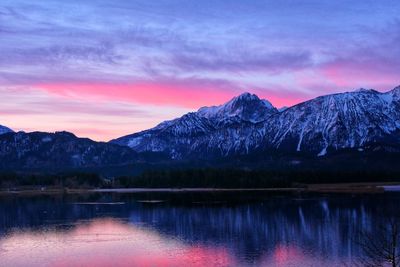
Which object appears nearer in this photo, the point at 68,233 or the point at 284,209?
the point at 68,233

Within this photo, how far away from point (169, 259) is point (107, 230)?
3099 cm

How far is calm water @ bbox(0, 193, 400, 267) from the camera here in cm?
6169

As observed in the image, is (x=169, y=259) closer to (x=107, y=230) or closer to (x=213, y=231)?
(x=213, y=231)

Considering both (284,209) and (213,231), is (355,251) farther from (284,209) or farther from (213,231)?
(284,209)

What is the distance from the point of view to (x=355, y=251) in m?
64.7

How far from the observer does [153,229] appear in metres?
90.1

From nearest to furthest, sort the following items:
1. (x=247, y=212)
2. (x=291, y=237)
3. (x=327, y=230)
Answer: (x=291, y=237), (x=327, y=230), (x=247, y=212)

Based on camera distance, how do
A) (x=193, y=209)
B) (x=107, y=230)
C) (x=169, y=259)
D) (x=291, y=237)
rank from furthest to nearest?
(x=193, y=209)
(x=107, y=230)
(x=291, y=237)
(x=169, y=259)

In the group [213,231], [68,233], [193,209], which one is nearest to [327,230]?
[213,231]

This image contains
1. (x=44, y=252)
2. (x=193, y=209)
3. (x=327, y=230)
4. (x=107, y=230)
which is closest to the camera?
(x=44, y=252)

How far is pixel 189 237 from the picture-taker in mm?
79562

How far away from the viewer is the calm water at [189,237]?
6169cm

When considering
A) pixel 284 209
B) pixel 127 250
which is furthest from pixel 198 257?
pixel 284 209

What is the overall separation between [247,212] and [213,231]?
31218 millimetres
